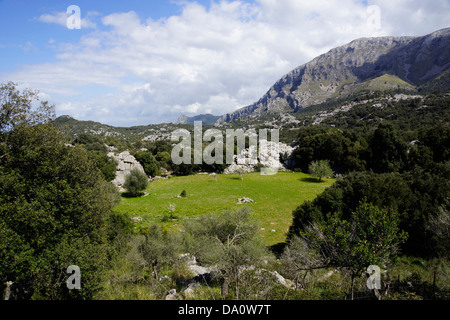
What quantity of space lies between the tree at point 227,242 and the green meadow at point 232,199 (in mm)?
6942

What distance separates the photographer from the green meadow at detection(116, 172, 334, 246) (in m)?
27.3

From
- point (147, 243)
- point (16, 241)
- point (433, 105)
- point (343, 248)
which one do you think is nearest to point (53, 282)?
point (16, 241)

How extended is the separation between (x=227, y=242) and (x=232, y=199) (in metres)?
26.7

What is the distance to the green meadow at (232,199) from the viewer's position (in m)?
27.3

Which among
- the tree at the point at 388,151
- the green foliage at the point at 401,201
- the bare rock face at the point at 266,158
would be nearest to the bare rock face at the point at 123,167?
the bare rock face at the point at 266,158

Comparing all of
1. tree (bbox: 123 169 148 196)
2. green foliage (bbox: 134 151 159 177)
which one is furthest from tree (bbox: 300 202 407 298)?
green foliage (bbox: 134 151 159 177)

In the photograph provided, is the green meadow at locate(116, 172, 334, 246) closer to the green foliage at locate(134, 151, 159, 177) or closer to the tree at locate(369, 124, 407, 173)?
the green foliage at locate(134, 151, 159, 177)

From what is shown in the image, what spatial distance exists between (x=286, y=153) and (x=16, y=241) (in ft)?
215

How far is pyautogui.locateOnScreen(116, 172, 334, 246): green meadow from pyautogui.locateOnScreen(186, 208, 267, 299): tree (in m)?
6.94

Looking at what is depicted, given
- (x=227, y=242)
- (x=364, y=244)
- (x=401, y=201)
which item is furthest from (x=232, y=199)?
(x=364, y=244)

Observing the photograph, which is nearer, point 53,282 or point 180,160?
point 53,282

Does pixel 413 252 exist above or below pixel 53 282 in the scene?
below

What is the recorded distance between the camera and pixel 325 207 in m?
20.6
